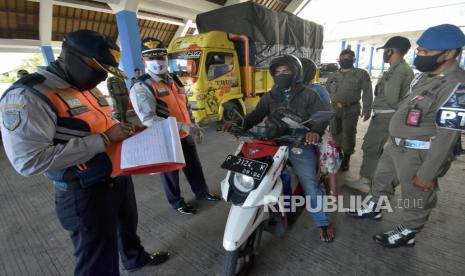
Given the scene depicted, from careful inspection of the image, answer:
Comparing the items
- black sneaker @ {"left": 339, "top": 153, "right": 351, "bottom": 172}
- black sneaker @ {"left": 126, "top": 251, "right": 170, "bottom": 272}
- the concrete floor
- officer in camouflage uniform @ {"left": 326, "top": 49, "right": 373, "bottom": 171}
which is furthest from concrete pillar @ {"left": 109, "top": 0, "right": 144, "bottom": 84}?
black sneaker @ {"left": 126, "top": 251, "right": 170, "bottom": 272}

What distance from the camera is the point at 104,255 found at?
135 centimetres

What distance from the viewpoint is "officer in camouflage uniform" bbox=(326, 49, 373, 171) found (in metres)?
3.34

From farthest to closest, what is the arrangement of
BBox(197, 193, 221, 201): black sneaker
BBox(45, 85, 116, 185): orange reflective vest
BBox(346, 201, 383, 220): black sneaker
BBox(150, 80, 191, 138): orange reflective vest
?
BBox(197, 193, 221, 201): black sneaker
BBox(346, 201, 383, 220): black sneaker
BBox(150, 80, 191, 138): orange reflective vest
BBox(45, 85, 116, 185): orange reflective vest

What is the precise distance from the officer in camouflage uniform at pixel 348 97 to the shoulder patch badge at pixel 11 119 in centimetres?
Answer: 347

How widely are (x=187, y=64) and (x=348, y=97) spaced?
12.0 feet

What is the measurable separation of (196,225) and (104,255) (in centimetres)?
114

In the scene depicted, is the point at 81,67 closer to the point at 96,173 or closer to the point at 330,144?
the point at 96,173

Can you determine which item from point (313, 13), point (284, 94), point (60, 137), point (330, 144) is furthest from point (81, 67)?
point (313, 13)

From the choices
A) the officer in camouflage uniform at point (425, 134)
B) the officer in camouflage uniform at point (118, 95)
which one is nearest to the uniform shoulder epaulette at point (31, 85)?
the officer in camouflage uniform at point (425, 134)

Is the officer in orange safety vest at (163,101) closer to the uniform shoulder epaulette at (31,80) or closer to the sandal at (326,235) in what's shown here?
the uniform shoulder epaulette at (31,80)

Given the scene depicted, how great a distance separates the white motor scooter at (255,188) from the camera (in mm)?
1504

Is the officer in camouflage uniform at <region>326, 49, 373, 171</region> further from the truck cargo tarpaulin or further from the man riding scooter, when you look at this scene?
the truck cargo tarpaulin

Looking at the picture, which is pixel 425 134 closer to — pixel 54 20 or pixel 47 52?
pixel 54 20

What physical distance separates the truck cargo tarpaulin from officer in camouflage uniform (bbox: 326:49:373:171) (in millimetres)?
3197
